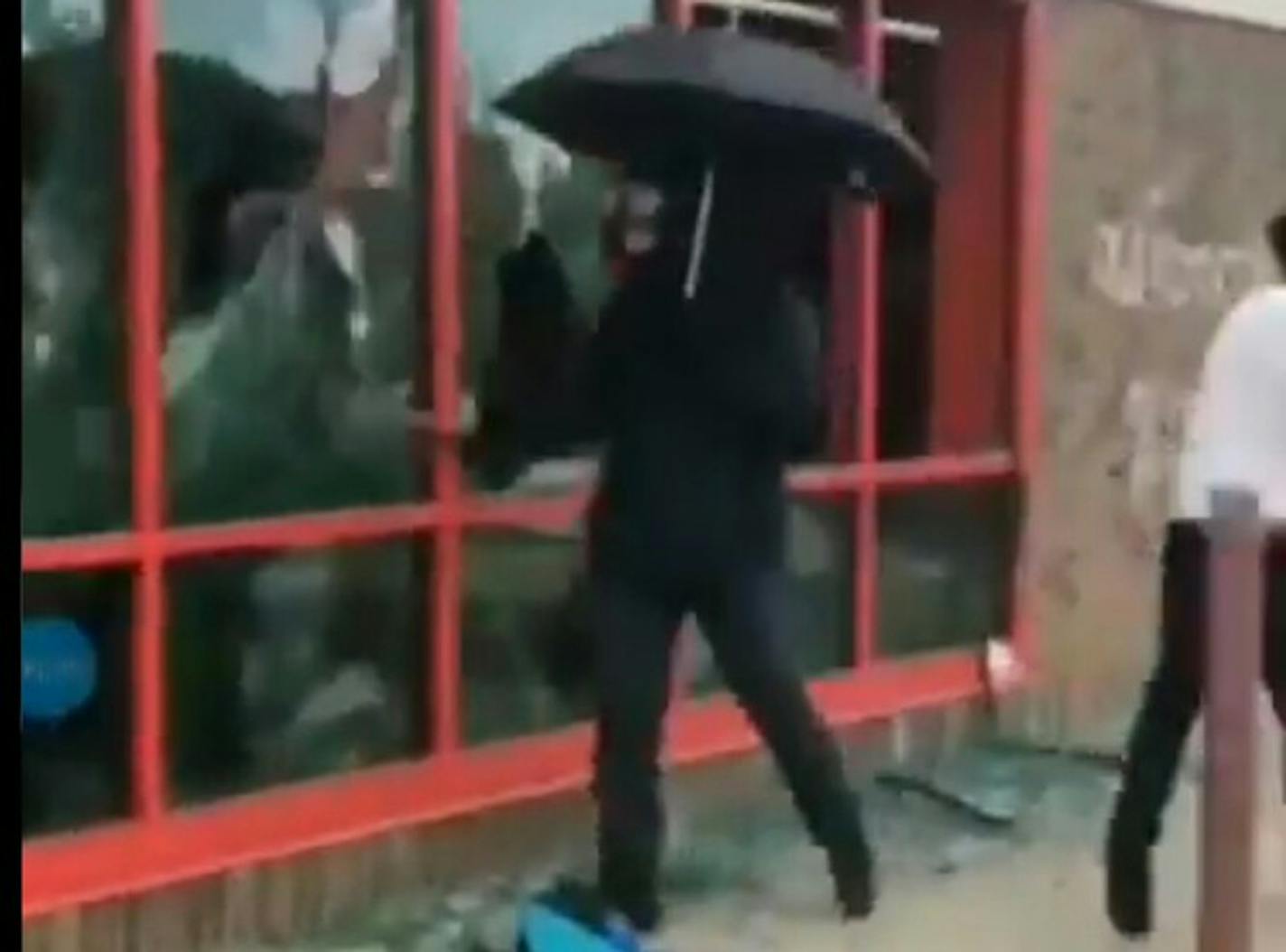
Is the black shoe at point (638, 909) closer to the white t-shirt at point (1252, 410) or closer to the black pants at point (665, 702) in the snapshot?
the black pants at point (665, 702)

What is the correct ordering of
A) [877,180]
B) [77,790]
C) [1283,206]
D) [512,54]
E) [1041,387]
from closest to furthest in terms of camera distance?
1. [77,790]
2. [877,180]
3. [512,54]
4. [1041,387]
5. [1283,206]

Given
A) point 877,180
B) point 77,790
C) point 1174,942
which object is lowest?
point 1174,942

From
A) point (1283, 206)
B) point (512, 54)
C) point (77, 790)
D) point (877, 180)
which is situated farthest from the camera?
point (1283, 206)

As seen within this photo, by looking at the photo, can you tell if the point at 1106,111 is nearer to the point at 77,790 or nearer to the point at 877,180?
the point at 877,180

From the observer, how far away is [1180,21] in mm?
9906

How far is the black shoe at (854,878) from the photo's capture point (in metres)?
6.51

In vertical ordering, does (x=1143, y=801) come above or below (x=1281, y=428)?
below

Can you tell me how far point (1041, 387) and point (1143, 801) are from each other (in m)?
3.17

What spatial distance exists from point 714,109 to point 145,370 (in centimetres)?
136

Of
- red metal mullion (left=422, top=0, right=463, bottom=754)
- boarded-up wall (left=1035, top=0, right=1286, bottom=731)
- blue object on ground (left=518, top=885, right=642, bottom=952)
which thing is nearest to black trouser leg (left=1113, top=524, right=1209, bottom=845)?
blue object on ground (left=518, top=885, right=642, bottom=952)

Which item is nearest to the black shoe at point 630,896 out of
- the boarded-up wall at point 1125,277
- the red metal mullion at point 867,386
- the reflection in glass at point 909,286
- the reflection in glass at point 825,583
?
the reflection in glass at point 825,583

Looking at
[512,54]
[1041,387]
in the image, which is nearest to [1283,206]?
[1041,387]

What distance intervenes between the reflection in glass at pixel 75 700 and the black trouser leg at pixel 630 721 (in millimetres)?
1053

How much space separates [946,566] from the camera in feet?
30.3
